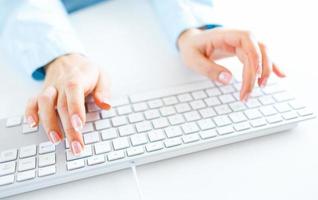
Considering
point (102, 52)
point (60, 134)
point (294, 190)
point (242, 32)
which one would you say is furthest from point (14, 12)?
point (294, 190)

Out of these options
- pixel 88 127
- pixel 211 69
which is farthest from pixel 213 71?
pixel 88 127

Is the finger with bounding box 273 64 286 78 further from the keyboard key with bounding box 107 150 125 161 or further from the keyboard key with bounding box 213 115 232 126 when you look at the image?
the keyboard key with bounding box 107 150 125 161

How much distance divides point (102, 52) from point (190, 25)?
0.18 m

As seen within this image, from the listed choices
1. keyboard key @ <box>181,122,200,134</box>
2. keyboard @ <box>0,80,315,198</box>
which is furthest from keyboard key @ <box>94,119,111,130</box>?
keyboard key @ <box>181,122,200,134</box>

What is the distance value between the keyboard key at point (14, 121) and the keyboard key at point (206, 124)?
0.25m

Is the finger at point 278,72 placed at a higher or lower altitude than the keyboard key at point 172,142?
higher

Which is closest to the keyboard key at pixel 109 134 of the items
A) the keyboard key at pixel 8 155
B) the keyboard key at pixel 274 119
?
the keyboard key at pixel 8 155

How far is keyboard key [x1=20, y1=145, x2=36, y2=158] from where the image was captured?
1.39 feet

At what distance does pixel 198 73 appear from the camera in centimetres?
59

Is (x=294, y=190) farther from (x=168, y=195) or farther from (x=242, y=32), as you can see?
(x=242, y=32)

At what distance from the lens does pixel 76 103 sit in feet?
1.47

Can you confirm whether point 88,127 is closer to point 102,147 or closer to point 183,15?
point 102,147

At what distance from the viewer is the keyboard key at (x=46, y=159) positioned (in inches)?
16.2

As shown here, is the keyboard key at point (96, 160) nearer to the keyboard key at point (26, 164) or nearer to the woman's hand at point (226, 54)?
the keyboard key at point (26, 164)
